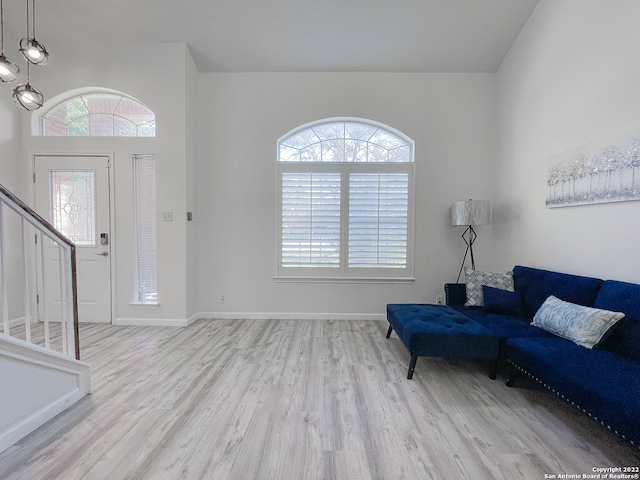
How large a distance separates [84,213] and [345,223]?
348 cm

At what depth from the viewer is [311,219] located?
4129 mm

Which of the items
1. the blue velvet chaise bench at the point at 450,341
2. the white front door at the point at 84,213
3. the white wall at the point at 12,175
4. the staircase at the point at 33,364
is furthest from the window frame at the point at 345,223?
the white wall at the point at 12,175

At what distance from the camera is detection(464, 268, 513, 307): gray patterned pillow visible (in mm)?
3229

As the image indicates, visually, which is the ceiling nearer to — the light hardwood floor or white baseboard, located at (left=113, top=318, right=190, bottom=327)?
white baseboard, located at (left=113, top=318, right=190, bottom=327)

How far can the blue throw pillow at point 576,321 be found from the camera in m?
2.08

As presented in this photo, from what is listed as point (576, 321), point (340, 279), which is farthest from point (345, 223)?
point (576, 321)

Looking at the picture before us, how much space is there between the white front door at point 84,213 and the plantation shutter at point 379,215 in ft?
10.8

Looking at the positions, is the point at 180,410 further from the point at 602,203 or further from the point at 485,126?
the point at 485,126

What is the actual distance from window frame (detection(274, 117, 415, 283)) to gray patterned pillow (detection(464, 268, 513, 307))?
90 cm

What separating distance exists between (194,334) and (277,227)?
1.72 meters

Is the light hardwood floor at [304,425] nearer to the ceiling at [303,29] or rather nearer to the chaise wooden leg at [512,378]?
the chaise wooden leg at [512,378]

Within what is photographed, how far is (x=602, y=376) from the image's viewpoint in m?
1.69

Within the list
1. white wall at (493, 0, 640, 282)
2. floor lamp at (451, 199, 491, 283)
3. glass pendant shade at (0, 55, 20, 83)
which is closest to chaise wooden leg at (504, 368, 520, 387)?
white wall at (493, 0, 640, 282)

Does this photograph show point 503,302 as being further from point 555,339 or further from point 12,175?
point 12,175
